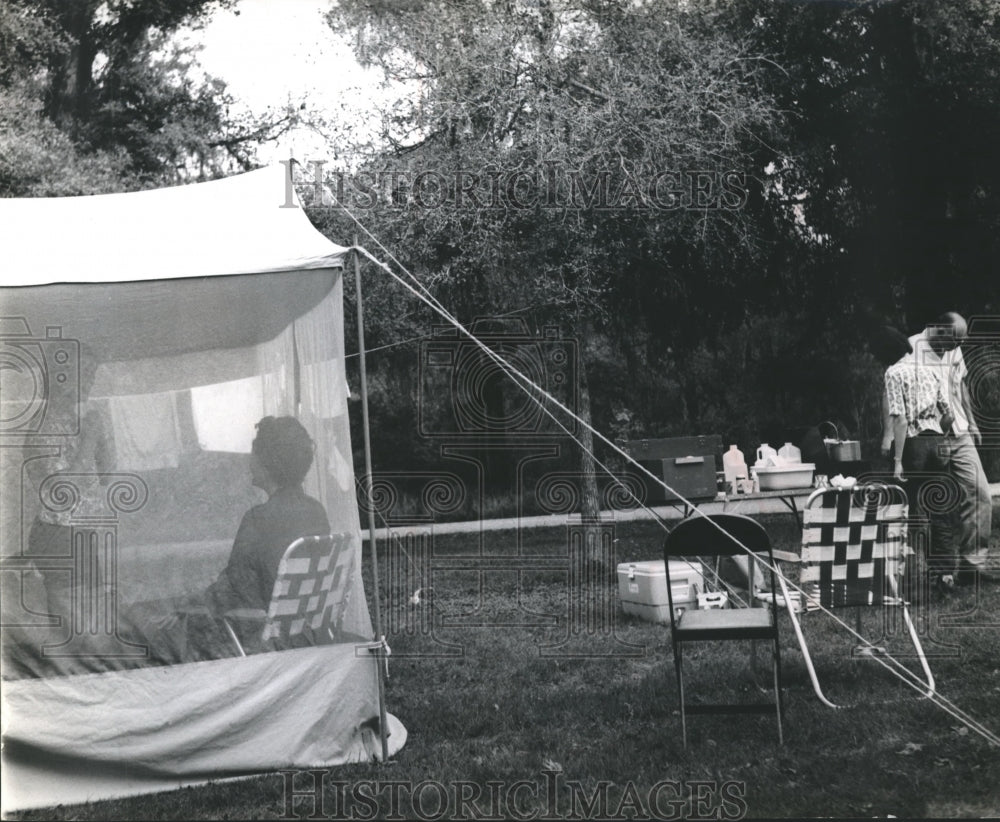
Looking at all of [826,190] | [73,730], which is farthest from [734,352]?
[73,730]

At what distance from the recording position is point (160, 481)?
4254 millimetres

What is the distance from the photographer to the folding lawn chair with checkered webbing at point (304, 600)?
427 centimetres

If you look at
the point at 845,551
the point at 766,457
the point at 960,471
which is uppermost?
the point at 766,457

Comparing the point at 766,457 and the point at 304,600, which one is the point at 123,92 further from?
the point at 304,600

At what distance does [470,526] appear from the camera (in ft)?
42.0

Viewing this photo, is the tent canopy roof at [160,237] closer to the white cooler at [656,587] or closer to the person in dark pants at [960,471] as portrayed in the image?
the white cooler at [656,587]

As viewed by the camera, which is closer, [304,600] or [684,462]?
[304,600]

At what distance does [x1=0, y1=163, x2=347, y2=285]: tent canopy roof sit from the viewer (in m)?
4.39

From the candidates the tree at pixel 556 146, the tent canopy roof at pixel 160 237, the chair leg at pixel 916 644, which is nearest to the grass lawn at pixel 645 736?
the chair leg at pixel 916 644

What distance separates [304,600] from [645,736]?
153 cm

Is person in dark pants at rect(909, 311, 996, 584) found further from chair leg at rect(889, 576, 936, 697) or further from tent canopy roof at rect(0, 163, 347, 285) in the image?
tent canopy roof at rect(0, 163, 347, 285)

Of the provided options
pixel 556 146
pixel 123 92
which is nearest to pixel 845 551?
pixel 556 146

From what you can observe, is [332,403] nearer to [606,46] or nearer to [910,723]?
[910,723]

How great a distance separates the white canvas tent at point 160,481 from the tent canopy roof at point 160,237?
0.02 m
